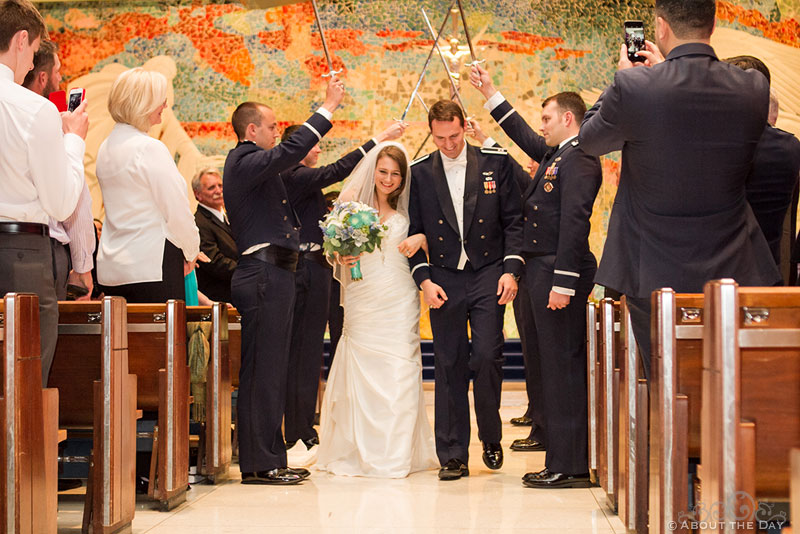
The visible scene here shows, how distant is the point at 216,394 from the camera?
479cm

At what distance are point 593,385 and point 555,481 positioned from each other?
539 millimetres

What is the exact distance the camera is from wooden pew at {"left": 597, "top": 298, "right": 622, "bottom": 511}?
3.90m

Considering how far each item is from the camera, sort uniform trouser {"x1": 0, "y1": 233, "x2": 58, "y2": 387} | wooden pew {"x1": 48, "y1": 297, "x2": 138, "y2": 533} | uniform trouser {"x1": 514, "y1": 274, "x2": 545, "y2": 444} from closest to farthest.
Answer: uniform trouser {"x1": 0, "y1": 233, "x2": 58, "y2": 387} → wooden pew {"x1": 48, "y1": 297, "x2": 138, "y2": 533} → uniform trouser {"x1": 514, "y1": 274, "x2": 545, "y2": 444}

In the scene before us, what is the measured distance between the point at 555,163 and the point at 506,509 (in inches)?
73.4

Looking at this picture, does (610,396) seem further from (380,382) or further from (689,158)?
(380,382)

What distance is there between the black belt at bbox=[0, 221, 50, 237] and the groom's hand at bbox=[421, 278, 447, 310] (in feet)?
7.45

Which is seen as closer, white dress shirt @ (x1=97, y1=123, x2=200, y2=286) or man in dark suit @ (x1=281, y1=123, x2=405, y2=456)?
white dress shirt @ (x1=97, y1=123, x2=200, y2=286)

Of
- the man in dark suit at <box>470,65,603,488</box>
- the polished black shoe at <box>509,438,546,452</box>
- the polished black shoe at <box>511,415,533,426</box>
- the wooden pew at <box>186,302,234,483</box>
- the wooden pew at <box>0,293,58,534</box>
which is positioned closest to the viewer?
the wooden pew at <box>0,293,58,534</box>

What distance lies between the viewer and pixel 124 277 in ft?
14.0

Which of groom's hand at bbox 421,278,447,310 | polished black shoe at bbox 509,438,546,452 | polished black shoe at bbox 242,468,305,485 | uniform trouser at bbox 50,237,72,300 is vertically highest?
uniform trouser at bbox 50,237,72,300

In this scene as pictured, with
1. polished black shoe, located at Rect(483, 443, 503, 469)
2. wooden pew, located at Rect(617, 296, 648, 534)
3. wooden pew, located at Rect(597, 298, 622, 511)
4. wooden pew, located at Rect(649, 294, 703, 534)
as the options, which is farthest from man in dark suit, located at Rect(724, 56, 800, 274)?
polished black shoe, located at Rect(483, 443, 503, 469)

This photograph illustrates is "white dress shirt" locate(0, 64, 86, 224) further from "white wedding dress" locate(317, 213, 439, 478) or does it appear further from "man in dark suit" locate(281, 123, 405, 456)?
"man in dark suit" locate(281, 123, 405, 456)

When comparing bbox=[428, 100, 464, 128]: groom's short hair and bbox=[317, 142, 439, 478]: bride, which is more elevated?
bbox=[428, 100, 464, 128]: groom's short hair

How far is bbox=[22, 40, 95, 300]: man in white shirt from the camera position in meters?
3.60
